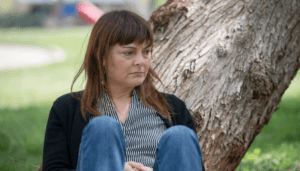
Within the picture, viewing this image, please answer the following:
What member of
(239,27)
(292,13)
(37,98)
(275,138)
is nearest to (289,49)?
(292,13)

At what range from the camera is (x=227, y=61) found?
2988 mm

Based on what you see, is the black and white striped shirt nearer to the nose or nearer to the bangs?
the nose

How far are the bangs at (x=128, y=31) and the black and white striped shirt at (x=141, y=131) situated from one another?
45 cm

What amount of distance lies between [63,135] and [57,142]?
0.06 meters

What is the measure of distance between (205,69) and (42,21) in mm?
44136

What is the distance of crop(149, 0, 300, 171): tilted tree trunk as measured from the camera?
2891 mm

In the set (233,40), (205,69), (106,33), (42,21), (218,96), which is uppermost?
(106,33)

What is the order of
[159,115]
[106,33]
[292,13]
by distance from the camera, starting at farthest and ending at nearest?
[292,13] → [159,115] → [106,33]

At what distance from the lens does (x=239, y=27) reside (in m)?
3.07

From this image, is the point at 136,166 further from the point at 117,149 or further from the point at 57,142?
the point at 57,142

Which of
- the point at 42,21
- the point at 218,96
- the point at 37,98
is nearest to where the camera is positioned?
the point at 218,96

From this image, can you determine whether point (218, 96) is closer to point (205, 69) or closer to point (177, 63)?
point (205, 69)

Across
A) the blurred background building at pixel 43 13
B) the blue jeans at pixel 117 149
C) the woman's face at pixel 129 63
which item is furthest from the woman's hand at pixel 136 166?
the blurred background building at pixel 43 13

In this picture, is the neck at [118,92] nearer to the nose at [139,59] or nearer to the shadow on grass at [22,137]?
the nose at [139,59]
